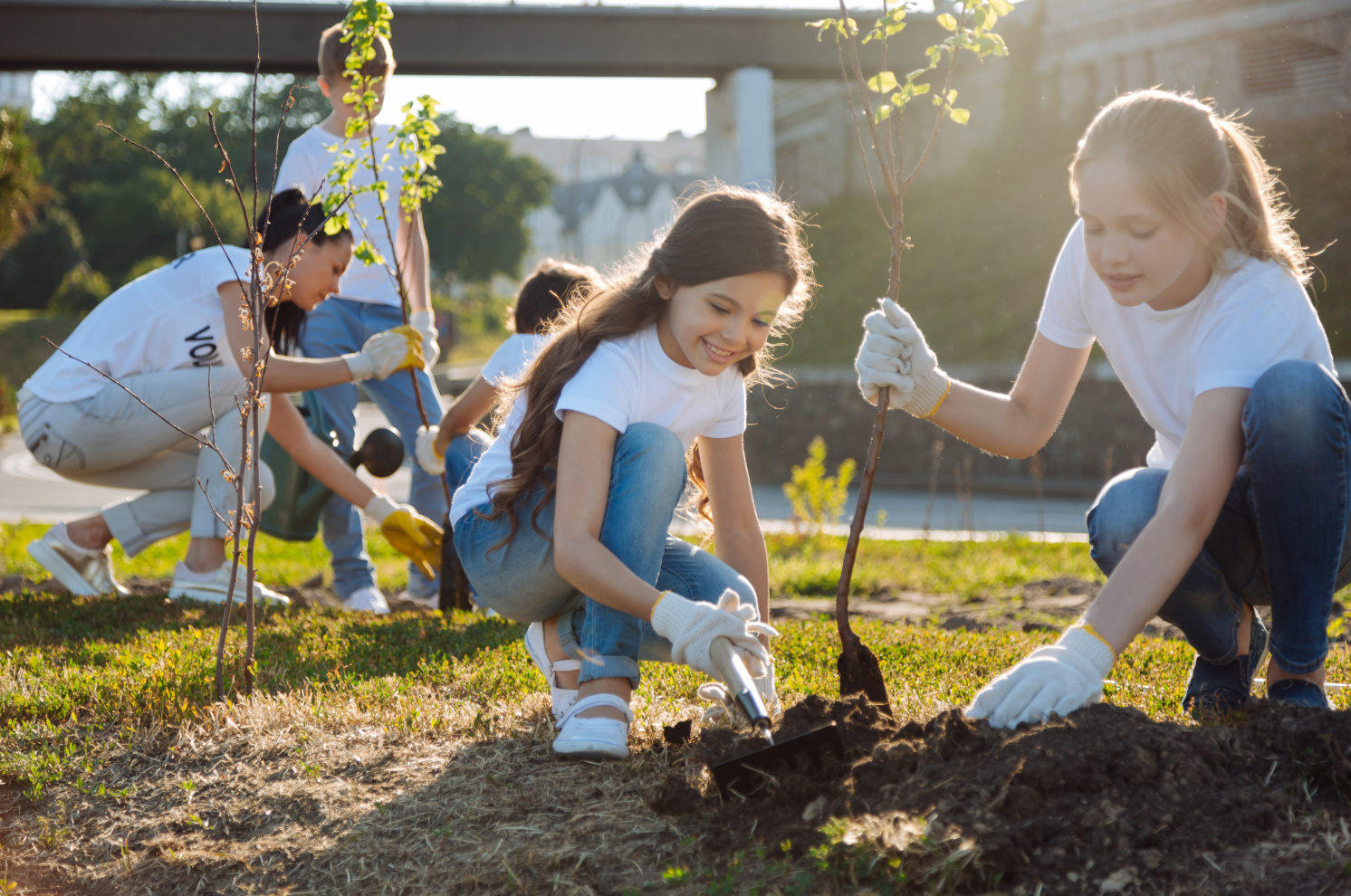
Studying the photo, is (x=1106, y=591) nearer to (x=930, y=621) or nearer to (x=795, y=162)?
(x=930, y=621)

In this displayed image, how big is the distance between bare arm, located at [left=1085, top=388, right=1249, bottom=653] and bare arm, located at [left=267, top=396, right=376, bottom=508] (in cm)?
295

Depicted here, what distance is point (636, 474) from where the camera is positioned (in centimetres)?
229

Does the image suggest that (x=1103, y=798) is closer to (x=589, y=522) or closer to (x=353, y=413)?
(x=589, y=522)

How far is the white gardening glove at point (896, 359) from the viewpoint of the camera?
235cm

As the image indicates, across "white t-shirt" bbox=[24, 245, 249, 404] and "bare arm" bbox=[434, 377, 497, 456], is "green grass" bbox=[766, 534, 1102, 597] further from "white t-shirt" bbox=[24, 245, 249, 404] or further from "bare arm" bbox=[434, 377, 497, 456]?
"white t-shirt" bbox=[24, 245, 249, 404]

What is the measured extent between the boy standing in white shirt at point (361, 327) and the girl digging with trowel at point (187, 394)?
1.52ft

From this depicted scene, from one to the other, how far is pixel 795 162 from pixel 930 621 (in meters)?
21.8

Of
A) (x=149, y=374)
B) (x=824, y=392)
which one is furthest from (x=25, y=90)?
(x=149, y=374)

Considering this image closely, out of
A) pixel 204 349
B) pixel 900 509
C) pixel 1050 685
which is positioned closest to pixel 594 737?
pixel 1050 685

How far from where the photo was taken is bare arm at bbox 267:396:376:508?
13.5 feet

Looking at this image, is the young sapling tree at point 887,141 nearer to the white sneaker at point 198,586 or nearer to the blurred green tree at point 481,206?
the white sneaker at point 198,586

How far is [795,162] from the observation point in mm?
24859

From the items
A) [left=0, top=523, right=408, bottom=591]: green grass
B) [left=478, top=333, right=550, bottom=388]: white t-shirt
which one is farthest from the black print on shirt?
[left=0, top=523, right=408, bottom=591]: green grass

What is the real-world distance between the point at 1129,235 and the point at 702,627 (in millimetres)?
1190
